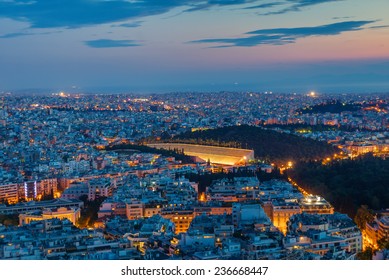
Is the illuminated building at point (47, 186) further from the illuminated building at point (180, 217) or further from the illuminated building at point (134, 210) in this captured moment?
the illuminated building at point (180, 217)

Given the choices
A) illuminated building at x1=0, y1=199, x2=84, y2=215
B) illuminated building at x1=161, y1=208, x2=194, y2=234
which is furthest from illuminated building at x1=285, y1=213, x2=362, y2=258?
illuminated building at x1=0, y1=199, x2=84, y2=215

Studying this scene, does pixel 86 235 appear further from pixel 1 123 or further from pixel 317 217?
pixel 1 123

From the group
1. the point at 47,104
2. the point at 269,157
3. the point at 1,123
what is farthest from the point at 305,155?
the point at 47,104

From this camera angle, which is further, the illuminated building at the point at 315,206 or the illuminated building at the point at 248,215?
the illuminated building at the point at 315,206

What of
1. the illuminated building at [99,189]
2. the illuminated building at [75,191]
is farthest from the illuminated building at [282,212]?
the illuminated building at [75,191]

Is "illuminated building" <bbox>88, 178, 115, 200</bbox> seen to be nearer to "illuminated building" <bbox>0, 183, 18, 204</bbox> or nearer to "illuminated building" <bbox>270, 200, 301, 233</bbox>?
"illuminated building" <bbox>0, 183, 18, 204</bbox>

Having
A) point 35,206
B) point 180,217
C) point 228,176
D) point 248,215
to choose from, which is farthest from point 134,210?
point 228,176
